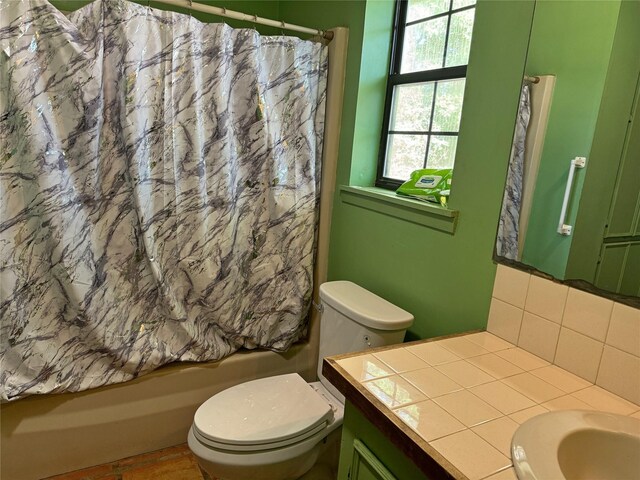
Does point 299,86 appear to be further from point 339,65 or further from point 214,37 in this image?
point 214,37

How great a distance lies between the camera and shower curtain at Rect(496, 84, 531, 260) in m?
1.18

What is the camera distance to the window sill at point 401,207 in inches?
55.4

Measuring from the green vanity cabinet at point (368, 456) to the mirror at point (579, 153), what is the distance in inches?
24.1

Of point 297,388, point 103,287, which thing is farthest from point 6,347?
point 297,388

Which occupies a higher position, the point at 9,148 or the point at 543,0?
the point at 543,0

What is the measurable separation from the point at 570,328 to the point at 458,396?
38cm

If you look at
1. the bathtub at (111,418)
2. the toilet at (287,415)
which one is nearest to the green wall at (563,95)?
the toilet at (287,415)

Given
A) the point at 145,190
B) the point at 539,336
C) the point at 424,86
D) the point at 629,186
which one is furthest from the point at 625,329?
the point at 145,190

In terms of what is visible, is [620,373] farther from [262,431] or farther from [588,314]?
[262,431]

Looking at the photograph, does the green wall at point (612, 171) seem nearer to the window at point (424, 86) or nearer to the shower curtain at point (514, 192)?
the shower curtain at point (514, 192)

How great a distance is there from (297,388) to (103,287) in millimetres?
854

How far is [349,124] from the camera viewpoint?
1.89m

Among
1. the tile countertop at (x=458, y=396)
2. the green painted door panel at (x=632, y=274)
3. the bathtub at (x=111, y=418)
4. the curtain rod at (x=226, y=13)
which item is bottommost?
the bathtub at (x=111, y=418)

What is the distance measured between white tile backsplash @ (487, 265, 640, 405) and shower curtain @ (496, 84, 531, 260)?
7 centimetres
